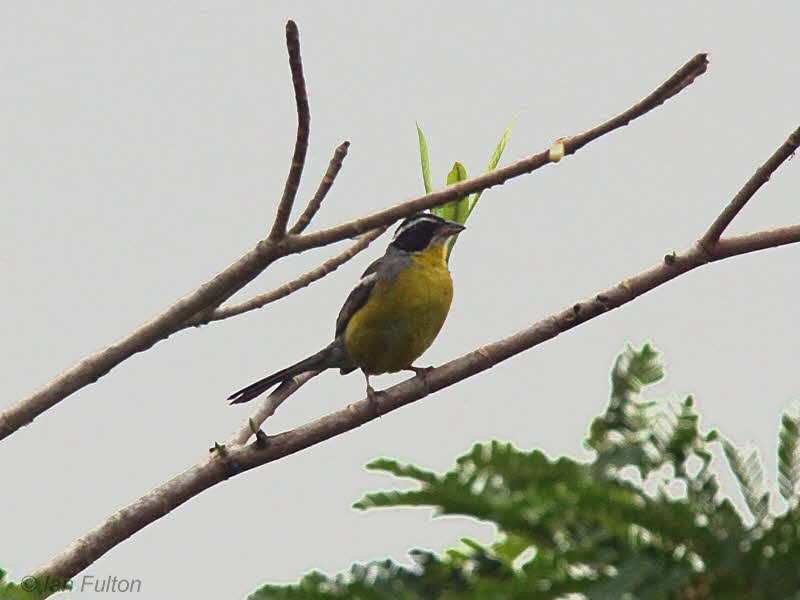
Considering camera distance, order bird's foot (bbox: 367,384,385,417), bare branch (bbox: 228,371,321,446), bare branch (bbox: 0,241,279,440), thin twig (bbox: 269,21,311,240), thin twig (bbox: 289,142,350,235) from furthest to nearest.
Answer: bare branch (bbox: 228,371,321,446) → bird's foot (bbox: 367,384,385,417) → thin twig (bbox: 289,142,350,235) → bare branch (bbox: 0,241,279,440) → thin twig (bbox: 269,21,311,240)

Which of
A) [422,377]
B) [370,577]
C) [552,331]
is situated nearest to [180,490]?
[422,377]

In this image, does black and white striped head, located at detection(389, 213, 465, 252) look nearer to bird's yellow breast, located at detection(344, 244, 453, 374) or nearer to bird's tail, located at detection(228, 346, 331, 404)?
bird's yellow breast, located at detection(344, 244, 453, 374)

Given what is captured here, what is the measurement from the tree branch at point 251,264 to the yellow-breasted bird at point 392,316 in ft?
11.1

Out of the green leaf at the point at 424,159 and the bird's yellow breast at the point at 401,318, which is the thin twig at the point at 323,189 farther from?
the bird's yellow breast at the point at 401,318

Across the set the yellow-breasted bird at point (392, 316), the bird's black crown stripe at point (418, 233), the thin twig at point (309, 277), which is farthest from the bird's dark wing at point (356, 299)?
the thin twig at point (309, 277)

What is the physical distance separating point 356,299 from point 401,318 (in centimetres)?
41

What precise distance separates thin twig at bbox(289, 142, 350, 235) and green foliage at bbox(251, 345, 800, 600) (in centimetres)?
210

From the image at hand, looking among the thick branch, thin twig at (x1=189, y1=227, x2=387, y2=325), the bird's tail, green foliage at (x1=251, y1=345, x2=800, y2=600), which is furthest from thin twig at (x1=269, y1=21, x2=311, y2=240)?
the bird's tail

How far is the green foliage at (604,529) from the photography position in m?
1.32

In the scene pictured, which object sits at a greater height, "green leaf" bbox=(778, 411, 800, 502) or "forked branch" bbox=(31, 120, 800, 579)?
"forked branch" bbox=(31, 120, 800, 579)

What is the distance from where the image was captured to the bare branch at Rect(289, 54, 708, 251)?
3287 millimetres

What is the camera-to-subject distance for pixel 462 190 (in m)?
3.36

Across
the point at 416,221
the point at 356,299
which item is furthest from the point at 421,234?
the point at 356,299

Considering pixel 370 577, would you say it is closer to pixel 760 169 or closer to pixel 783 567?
pixel 783 567
